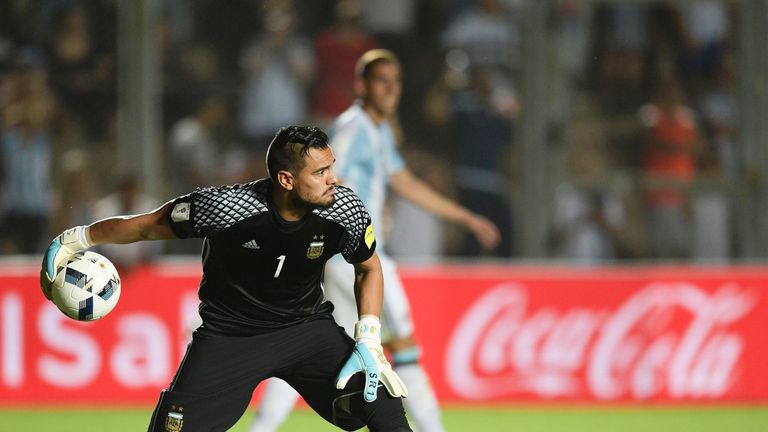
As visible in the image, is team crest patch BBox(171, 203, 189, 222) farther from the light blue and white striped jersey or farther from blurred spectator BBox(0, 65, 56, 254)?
blurred spectator BBox(0, 65, 56, 254)

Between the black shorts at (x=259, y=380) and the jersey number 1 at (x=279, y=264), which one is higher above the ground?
the jersey number 1 at (x=279, y=264)

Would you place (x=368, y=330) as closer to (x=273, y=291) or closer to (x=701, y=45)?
(x=273, y=291)

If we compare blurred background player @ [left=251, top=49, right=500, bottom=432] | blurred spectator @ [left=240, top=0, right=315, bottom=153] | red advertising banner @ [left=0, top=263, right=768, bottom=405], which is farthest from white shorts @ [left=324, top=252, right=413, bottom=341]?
blurred spectator @ [left=240, top=0, right=315, bottom=153]

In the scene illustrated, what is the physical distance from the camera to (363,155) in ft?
23.0

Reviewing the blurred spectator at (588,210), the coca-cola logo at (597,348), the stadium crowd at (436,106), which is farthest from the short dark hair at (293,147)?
the blurred spectator at (588,210)

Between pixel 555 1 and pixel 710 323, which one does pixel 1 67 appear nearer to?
pixel 555 1

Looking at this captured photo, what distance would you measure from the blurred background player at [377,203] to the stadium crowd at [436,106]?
161 inches

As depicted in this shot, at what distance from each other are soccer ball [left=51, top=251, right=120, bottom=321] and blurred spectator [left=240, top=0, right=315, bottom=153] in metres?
6.07

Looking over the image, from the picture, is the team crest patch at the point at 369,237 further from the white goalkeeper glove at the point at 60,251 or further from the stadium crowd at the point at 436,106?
the stadium crowd at the point at 436,106

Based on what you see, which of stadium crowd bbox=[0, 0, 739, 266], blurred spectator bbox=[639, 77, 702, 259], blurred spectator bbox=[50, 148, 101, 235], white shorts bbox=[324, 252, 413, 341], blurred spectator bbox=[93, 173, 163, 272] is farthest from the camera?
blurred spectator bbox=[639, 77, 702, 259]

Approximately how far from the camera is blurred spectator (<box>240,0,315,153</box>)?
448 inches

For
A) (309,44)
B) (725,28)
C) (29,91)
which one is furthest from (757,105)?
(29,91)

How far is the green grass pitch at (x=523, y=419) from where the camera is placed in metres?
8.45

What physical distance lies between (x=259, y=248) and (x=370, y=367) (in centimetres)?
62
